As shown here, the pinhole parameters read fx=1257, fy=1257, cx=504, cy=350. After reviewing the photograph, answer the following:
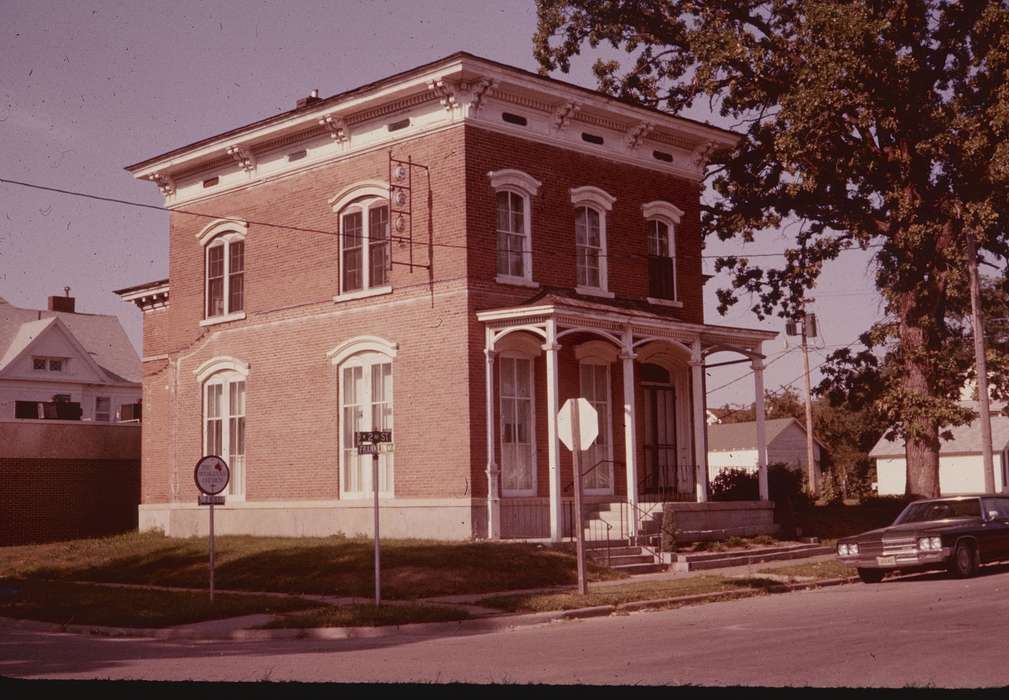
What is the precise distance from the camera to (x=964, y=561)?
2069 cm

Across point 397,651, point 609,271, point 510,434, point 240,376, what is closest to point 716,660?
point 397,651

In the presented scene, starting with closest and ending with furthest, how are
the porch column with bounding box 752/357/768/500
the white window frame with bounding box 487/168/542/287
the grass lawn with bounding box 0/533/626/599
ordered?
the grass lawn with bounding box 0/533/626/599 → the white window frame with bounding box 487/168/542/287 → the porch column with bounding box 752/357/768/500

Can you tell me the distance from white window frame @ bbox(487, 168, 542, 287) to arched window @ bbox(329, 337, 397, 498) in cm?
290

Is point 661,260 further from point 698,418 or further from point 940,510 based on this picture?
point 940,510

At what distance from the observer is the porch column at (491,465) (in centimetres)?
2425

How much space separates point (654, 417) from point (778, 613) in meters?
12.6

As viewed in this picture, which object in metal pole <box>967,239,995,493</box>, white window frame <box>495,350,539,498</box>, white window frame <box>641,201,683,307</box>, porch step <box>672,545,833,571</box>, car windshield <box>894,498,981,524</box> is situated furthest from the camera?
metal pole <box>967,239,995,493</box>

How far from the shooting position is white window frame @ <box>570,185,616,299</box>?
1066 inches

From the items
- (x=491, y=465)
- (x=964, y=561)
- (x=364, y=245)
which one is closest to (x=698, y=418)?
(x=491, y=465)

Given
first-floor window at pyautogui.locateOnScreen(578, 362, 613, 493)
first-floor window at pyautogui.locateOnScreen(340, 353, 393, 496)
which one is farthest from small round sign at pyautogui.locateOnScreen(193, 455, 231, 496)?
first-floor window at pyautogui.locateOnScreen(578, 362, 613, 493)

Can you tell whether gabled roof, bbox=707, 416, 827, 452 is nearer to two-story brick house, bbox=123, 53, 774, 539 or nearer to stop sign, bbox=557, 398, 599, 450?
two-story brick house, bbox=123, 53, 774, 539

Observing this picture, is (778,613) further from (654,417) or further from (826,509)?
(826,509)

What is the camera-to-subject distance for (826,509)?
34.9 meters

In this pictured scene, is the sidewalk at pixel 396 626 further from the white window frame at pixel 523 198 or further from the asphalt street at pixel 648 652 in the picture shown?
the white window frame at pixel 523 198
